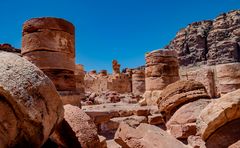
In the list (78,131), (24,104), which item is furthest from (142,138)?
(24,104)

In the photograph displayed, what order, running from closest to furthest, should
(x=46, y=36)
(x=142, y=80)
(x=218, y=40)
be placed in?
(x=46, y=36)
(x=142, y=80)
(x=218, y=40)

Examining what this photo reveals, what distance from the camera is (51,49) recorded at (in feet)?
22.0

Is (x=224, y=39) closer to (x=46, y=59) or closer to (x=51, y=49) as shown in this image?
(x=51, y=49)

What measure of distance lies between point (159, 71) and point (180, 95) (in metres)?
5.16

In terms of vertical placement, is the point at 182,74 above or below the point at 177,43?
below

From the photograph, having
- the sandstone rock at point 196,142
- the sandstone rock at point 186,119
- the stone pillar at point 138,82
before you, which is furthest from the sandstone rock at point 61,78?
the stone pillar at point 138,82

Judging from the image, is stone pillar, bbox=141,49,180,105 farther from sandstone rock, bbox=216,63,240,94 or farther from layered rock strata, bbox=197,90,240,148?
layered rock strata, bbox=197,90,240,148

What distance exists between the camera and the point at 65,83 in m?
6.87

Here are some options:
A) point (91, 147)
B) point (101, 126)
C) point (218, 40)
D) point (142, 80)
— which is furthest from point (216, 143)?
point (218, 40)

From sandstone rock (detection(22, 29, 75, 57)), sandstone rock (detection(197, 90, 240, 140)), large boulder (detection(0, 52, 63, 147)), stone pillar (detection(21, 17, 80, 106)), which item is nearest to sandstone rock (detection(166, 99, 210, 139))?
sandstone rock (detection(197, 90, 240, 140))

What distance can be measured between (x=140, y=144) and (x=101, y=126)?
4043mm

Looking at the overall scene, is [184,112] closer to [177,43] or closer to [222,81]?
[222,81]

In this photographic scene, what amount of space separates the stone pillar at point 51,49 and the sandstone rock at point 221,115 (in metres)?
4.14

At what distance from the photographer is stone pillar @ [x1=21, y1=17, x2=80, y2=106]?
661cm
